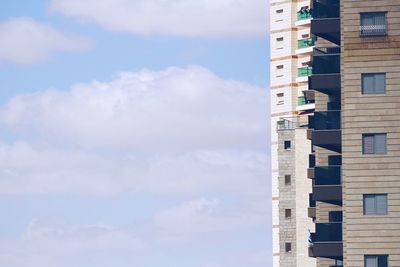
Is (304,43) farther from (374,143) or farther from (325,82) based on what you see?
(374,143)

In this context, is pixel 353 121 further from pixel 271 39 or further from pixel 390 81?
pixel 271 39

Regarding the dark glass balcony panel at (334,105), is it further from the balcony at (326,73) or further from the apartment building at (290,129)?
the apartment building at (290,129)

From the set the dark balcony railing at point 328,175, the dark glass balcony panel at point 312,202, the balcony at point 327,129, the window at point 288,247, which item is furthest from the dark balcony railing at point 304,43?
the dark balcony railing at point 328,175

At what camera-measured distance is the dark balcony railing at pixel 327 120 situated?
105 m

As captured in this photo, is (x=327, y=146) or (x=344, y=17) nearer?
(x=344, y=17)

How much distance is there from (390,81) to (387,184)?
5.51 meters

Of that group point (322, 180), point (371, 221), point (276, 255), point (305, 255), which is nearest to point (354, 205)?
point (371, 221)

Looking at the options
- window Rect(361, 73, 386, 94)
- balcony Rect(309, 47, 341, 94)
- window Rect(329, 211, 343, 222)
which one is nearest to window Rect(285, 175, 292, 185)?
window Rect(329, 211, 343, 222)

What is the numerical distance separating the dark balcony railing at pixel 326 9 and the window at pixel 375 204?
511 inches

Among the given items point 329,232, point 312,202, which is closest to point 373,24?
point 329,232

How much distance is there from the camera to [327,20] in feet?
347

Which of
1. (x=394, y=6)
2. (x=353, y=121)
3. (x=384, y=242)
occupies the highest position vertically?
(x=394, y=6)

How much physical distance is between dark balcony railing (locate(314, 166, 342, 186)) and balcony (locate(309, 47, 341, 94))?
4.53m

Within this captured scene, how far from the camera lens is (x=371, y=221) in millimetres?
98000
